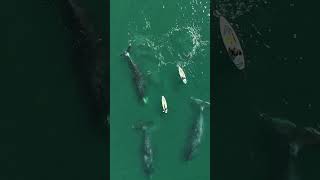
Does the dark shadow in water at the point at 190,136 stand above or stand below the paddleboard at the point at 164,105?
below

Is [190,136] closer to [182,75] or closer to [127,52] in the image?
[182,75]
